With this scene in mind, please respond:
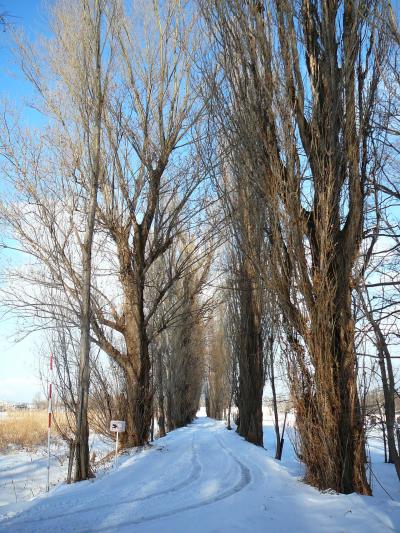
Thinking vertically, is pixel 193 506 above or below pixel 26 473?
above

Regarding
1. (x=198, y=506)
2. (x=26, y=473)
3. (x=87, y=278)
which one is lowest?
(x=26, y=473)

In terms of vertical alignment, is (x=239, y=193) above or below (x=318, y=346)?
above

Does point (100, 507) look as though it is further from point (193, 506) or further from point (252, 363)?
point (252, 363)

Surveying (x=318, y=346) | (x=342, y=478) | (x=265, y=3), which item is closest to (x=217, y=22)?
(x=265, y=3)

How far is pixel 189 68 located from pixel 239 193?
5424 millimetres

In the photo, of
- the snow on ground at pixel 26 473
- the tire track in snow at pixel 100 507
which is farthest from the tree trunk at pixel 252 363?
the tire track in snow at pixel 100 507

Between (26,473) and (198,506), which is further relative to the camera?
(26,473)

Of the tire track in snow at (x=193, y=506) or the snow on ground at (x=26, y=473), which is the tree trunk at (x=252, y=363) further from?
the tire track in snow at (x=193, y=506)

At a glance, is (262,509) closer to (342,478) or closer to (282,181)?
(342,478)

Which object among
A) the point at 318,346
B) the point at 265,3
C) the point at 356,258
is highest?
the point at 265,3

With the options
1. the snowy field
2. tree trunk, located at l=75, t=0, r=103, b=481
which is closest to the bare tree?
the snowy field

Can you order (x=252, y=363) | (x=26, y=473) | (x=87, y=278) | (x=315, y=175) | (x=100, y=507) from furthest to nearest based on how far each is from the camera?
(x=252, y=363) < (x=26, y=473) < (x=87, y=278) < (x=315, y=175) < (x=100, y=507)

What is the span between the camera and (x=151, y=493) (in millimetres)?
5266

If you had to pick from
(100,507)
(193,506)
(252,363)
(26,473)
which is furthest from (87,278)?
(252,363)
